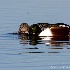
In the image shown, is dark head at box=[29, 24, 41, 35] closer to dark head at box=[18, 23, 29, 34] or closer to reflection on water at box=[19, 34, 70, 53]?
dark head at box=[18, 23, 29, 34]

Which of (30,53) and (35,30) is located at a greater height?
(35,30)

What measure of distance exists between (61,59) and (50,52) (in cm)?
168

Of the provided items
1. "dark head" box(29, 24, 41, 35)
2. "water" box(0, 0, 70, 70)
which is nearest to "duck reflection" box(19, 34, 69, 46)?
"water" box(0, 0, 70, 70)

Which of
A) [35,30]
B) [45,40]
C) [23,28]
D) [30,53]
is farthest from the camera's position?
[23,28]

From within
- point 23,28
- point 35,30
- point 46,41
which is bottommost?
point 46,41

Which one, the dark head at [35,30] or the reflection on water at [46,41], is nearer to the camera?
the reflection on water at [46,41]

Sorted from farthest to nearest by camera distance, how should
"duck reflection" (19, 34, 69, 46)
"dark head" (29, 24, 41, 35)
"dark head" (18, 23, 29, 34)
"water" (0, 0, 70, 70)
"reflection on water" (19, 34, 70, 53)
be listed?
"dark head" (18, 23, 29, 34) → "dark head" (29, 24, 41, 35) → "duck reflection" (19, 34, 69, 46) → "reflection on water" (19, 34, 70, 53) → "water" (0, 0, 70, 70)

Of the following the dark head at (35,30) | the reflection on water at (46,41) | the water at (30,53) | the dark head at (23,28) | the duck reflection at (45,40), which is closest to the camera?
the water at (30,53)

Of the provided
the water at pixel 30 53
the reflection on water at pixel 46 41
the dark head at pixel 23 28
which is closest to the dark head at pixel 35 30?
the dark head at pixel 23 28

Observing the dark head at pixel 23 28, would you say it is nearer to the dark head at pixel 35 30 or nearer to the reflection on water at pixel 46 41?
the dark head at pixel 35 30

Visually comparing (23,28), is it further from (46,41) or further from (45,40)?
(46,41)

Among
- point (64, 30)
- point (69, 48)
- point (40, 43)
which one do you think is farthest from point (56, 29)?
point (69, 48)

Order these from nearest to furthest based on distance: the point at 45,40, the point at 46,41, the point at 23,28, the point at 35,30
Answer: the point at 46,41 → the point at 45,40 → the point at 35,30 → the point at 23,28

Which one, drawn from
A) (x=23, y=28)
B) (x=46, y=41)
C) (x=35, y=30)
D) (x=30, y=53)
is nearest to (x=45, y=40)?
(x=46, y=41)
